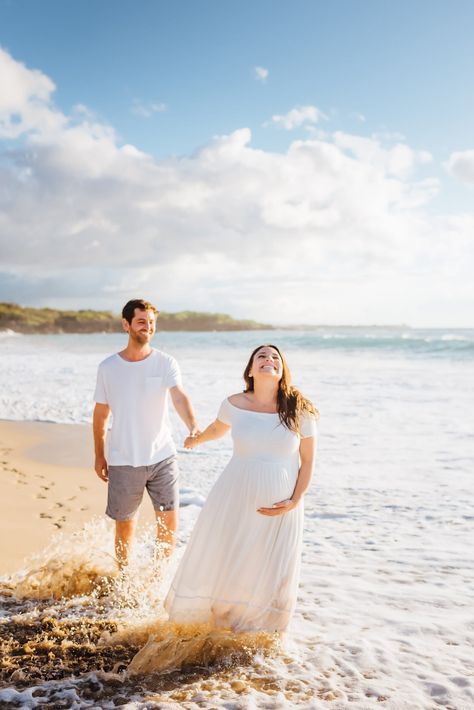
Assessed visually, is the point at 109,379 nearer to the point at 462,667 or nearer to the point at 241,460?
the point at 241,460

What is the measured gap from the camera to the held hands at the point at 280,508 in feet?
11.8

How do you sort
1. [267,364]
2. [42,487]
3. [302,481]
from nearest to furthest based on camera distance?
[302,481], [267,364], [42,487]

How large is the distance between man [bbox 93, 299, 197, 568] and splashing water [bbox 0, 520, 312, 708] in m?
0.50

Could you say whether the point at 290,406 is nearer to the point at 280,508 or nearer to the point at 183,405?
the point at 280,508

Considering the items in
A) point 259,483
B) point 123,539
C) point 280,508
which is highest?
point 259,483

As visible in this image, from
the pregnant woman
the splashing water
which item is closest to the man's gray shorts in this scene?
the splashing water

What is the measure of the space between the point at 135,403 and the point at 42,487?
4.23 m

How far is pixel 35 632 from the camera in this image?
4.11 meters

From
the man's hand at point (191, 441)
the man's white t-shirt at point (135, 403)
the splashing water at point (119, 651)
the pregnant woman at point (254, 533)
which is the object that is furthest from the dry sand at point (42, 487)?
the pregnant woman at point (254, 533)

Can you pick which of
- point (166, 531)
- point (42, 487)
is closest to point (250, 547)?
point (166, 531)

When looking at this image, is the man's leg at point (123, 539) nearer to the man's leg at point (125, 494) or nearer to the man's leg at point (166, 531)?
the man's leg at point (125, 494)

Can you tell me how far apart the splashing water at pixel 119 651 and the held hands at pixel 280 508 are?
31.3 inches

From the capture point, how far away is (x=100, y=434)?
4539mm

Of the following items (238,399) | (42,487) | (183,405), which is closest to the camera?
(238,399)
